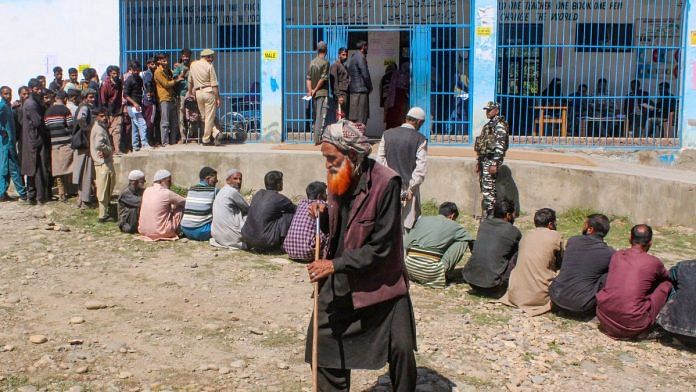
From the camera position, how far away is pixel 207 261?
29.6 ft

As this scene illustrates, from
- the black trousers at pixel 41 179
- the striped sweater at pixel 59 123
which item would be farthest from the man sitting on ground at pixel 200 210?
the black trousers at pixel 41 179

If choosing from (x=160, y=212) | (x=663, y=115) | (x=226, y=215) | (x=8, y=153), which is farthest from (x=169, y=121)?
(x=663, y=115)

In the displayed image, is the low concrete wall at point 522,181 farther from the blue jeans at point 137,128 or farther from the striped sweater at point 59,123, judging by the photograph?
the striped sweater at point 59,123

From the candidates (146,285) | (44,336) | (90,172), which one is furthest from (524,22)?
(44,336)

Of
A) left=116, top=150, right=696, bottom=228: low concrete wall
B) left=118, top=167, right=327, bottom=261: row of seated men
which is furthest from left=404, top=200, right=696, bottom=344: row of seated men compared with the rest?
left=116, top=150, right=696, bottom=228: low concrete wall

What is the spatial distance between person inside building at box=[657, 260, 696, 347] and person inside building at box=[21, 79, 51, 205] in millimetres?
8471

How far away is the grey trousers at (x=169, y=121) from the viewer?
13.5m

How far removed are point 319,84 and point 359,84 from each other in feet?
2.01

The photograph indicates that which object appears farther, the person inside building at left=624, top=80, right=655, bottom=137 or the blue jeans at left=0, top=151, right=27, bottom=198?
the person inside building at left=624, top=80, right=655, bottom=137

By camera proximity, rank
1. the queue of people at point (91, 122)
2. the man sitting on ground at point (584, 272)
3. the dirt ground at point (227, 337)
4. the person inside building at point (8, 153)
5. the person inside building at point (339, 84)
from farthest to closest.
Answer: the person inside building at point (339, 84), the person inside building at point (8, 153), the queue of people at point (91, 122), the man sitting on ground at point (584, 272), the dirt ground at point (227, 337)

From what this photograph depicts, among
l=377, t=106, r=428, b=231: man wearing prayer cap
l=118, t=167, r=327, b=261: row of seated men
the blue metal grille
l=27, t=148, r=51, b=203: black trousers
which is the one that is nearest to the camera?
l=377, t=106, r=428, b=231: man wearing prayer cap

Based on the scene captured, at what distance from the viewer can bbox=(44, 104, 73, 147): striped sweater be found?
38.4ft

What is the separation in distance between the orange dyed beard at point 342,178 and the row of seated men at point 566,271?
318 cm

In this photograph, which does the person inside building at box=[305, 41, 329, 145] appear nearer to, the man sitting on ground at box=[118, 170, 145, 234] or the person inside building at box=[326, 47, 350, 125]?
the person inside building at box=[326, 47, 350, 125]
